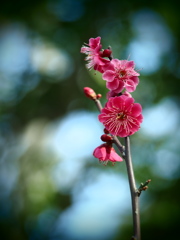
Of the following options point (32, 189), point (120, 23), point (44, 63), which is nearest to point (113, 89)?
point (32, 189)

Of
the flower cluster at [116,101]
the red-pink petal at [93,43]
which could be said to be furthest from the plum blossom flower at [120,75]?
the red-pink petal at [93,43]

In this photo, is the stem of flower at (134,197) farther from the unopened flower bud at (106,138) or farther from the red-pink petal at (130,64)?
the red-pink petal at (130,64)

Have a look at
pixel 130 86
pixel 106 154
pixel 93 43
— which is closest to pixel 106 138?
pixel 106 154

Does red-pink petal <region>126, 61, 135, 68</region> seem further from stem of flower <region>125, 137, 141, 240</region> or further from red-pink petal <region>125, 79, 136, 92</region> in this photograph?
stem of flower <region>125, 137, 141, 240</region>

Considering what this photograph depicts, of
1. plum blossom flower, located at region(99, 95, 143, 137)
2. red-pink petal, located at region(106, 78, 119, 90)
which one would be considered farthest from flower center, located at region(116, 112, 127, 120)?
red-pink petal, located at region(106, 78, 119, 90)

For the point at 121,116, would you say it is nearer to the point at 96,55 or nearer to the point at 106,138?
the point at 106,138

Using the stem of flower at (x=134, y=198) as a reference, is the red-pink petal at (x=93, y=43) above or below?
above

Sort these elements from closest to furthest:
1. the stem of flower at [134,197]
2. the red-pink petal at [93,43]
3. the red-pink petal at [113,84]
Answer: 1. the stem of flower at [134,197]
2. the red-pink petal at [113,84]
3. the red-pink petal at [93,43]
